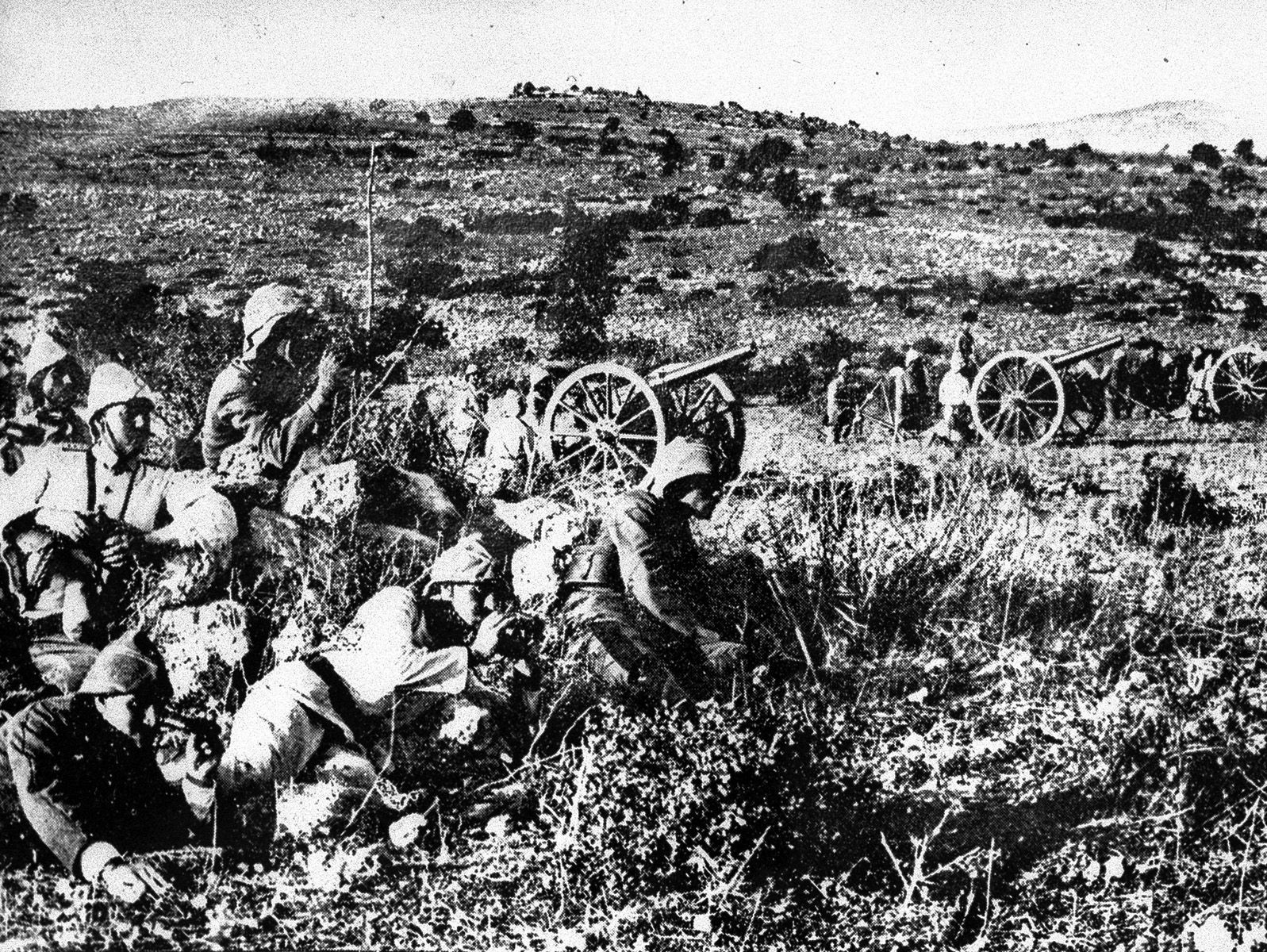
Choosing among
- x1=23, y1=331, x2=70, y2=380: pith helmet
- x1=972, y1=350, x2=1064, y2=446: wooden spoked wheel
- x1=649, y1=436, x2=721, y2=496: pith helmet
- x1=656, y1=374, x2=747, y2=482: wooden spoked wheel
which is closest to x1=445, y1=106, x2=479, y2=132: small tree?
x1=656, y1=374, x2=747, y2=482: wooden spoked wheel

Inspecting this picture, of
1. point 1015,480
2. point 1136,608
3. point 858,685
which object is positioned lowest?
point 858,685

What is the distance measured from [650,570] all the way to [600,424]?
1021 millimetres

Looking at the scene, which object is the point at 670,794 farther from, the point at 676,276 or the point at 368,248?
the point at 368,248

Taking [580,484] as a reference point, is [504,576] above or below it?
below

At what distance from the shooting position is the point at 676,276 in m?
4.66

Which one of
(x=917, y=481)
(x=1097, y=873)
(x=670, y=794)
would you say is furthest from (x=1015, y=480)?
(x=670, y=794)

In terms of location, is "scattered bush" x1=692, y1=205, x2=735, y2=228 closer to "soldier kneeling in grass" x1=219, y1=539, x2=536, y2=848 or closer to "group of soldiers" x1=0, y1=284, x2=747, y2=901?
"group of soldiers" x1=0, y1=284, x2=747, y2=901

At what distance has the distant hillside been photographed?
4711mm

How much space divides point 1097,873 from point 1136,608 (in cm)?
141

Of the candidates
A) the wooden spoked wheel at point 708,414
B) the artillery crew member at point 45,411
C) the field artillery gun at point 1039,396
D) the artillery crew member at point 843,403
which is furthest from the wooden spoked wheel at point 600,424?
the artillery crew member at point 45,411

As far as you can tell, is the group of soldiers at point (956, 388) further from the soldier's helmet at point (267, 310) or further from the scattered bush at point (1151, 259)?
the soldier's helmet at point (267, 310)

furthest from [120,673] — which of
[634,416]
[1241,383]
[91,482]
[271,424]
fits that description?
[1241,383]

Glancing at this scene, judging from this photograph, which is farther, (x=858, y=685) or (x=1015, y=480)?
(x=1015, y=480)

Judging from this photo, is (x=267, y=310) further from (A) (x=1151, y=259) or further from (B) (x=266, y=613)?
(A) (x=1151, y=259)
